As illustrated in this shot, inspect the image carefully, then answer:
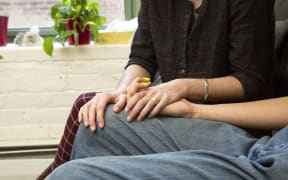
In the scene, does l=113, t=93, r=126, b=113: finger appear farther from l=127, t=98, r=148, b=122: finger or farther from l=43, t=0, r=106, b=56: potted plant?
l=43, t=0, r=106, b=56: potted plant

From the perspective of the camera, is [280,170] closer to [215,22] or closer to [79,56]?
[215,22]

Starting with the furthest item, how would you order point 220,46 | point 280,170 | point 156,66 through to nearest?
1. point 156,66
2. point 220,46
3. point 280,170

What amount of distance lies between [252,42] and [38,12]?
1232 millimetres

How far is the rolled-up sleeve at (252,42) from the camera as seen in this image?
42.8 inches

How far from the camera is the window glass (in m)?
2.04

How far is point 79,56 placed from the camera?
1.78m

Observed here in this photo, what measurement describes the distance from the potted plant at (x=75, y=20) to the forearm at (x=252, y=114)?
86 centimetres

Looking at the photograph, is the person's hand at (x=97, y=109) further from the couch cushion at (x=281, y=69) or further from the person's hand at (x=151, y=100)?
the couch cushion at (x=281, y=69)

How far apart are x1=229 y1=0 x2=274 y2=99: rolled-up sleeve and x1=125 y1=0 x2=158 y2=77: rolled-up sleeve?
0.28m

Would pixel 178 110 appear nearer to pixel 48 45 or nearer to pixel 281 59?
pixel 281 59

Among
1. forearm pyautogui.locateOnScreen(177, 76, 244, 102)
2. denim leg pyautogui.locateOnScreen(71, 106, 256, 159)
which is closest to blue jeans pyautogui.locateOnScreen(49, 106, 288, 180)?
denim leg pyautogui.locateOnScreen(71, 106, 256, 159)

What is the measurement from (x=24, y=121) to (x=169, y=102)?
3.25 ft

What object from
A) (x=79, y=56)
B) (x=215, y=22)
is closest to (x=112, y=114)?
(x=215, y=22)

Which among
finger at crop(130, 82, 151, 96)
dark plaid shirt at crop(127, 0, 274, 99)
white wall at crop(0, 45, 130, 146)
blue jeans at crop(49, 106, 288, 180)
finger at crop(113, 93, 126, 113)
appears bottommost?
white wall at crop(0, 45, 130, 146)
